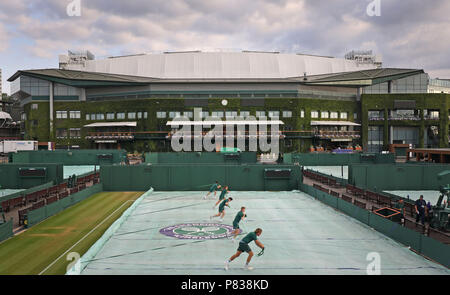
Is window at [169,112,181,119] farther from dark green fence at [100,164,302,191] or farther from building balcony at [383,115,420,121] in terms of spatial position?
dark green fence at [100,164,302,191]

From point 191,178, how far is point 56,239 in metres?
19.7

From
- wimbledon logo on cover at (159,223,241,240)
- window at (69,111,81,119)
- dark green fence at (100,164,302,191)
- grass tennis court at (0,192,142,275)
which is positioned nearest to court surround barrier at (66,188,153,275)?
grass tennis court at (0,192,142,275)

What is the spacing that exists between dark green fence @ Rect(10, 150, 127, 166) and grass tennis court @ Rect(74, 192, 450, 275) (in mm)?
35645

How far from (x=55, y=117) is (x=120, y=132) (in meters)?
19.1

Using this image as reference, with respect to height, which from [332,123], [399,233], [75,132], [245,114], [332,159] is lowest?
[399,233]

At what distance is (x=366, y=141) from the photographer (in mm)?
96188

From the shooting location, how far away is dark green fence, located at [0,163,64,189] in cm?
4028

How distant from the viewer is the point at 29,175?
40.4 meters

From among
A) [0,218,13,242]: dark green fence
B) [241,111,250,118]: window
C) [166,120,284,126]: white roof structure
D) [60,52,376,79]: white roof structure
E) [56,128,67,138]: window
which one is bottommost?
[0,218,13,242]: dark green fence

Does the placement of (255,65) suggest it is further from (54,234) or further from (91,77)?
(54,234)

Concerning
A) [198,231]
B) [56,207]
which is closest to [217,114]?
[56,207]

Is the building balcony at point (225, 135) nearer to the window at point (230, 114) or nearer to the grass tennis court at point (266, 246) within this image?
the window at point (230, 114)

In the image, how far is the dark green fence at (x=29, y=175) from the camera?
1586 inches
